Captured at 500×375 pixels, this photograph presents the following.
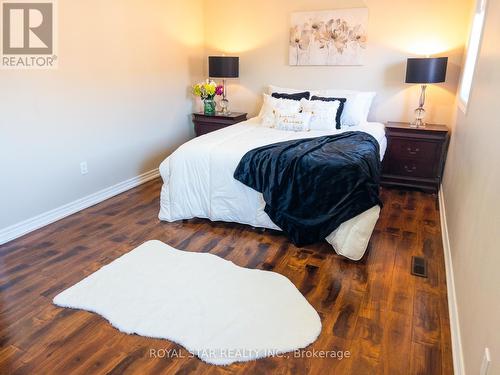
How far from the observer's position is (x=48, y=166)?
3.20 meters

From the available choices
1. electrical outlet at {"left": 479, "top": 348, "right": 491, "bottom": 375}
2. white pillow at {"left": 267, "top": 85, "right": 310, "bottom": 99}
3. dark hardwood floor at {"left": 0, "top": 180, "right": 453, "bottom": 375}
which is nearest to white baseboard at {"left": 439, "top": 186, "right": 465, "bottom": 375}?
dark hardwood floor at {"left": 0, "top": 180, "right": 453, "bottom": 375}

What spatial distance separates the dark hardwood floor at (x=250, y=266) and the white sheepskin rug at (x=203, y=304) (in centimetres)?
7

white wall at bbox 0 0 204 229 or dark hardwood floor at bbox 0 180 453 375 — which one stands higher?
white wall at bbox 0 0 204 229

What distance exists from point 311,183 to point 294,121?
1.35 m

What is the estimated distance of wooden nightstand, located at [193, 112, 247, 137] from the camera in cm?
481

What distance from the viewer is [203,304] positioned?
2.14 metres

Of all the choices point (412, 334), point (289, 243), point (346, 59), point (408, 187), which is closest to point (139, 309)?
point (289, 243)

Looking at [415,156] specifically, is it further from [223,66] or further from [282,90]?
[223,66]

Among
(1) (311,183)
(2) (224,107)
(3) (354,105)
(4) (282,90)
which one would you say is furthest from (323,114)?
(2) (224,107)

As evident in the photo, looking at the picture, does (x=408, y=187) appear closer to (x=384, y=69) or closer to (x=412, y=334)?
(x=384, y=69)

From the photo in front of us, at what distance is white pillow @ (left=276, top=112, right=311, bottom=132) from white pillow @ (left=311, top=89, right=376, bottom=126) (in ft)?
1.61

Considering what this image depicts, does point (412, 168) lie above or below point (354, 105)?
below

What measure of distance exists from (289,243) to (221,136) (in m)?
1.26

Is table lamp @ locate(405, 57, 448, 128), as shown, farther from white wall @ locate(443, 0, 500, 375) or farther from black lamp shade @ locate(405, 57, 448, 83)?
white wall @ locate(443, 0, 500, 375)
